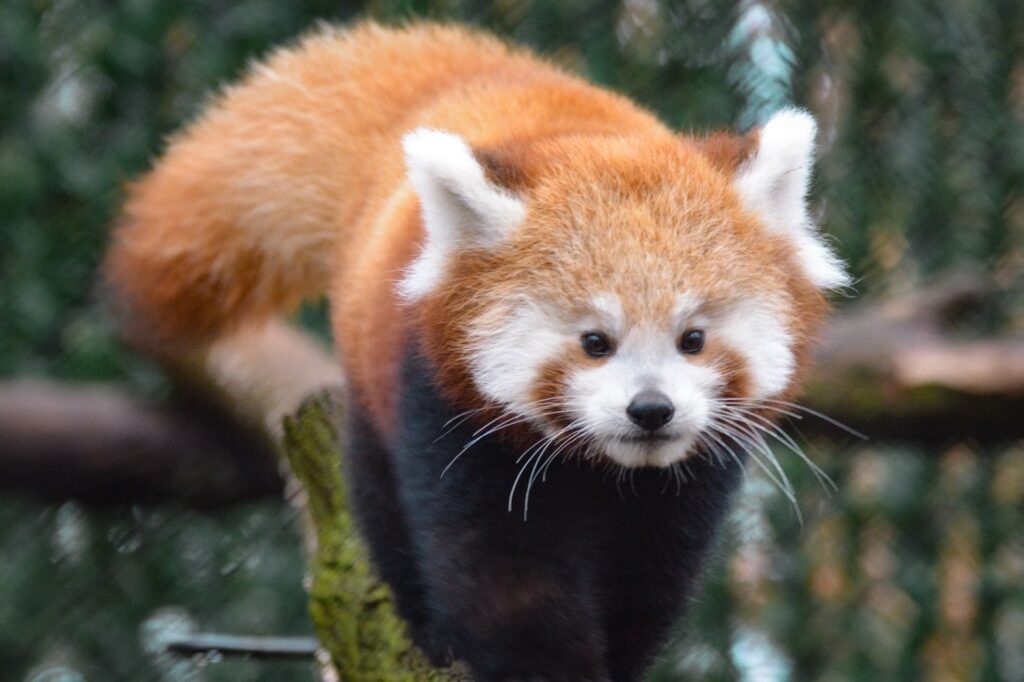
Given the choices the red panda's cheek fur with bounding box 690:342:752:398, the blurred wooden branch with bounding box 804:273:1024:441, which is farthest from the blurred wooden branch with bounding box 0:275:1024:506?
the red panda's cheek fur with bounding box 690:342:752:398

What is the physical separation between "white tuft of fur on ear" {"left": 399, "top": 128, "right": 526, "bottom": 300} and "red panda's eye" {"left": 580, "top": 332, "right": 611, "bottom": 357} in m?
0.17

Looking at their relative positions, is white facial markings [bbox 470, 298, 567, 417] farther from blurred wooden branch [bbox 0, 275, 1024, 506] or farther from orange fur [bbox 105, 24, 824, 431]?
blurred wooden branch [bbox 0, 275, 1024, 506]

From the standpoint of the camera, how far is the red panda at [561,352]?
1505 millimetres

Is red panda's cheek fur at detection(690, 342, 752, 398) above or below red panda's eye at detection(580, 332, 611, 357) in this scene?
below

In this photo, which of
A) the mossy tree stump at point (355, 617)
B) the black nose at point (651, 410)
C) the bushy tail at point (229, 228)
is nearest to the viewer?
the black nose at point (651, 410)

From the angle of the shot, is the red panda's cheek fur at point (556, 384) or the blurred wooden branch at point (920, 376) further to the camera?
the blurred wooden branch at point (920, 376)

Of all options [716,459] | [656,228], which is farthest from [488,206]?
[716,459]

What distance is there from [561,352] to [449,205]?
0.71 ft

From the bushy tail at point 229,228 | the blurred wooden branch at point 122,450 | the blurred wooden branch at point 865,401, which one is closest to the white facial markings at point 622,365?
the bushy tail at point 229,228

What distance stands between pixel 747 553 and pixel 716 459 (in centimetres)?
167

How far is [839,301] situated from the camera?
2.92 meters

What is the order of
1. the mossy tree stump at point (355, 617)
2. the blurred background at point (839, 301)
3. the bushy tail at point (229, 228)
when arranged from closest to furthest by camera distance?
the mossy tree stump at point (355, 617) → the bushy tail at point (229, 228) → the blurred background at point (839, 301)

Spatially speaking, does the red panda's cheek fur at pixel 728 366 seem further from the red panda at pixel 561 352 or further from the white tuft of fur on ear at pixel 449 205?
the white tuft of fur on ear at pixel 449 205

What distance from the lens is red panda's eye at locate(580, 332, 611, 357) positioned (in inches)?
58.7
